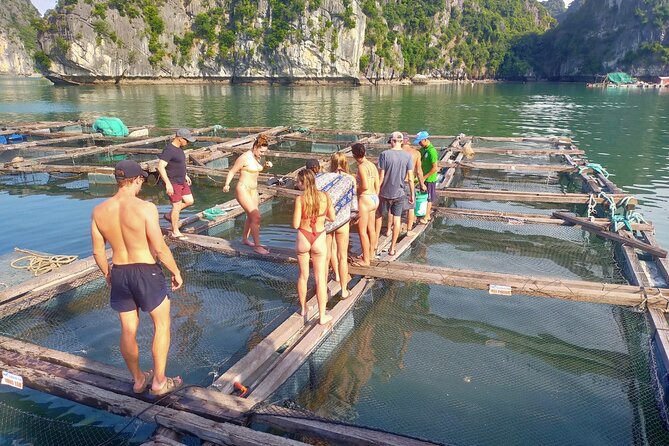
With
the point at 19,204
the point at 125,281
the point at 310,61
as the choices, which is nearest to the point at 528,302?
the point at 125,281

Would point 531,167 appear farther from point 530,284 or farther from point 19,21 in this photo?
point 19,21

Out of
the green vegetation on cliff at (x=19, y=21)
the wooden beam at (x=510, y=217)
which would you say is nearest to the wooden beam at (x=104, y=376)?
the wooden beam at (x=510, y=217)

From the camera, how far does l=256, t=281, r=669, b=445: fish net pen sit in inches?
183

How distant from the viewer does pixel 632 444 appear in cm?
450

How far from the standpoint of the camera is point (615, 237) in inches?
339

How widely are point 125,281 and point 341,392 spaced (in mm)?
2752

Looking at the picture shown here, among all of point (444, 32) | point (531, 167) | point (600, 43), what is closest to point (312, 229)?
point (531, 167)

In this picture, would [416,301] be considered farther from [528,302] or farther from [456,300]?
[528,302]

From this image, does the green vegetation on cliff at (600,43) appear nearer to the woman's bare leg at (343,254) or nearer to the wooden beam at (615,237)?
the wooden beam at (615,237)

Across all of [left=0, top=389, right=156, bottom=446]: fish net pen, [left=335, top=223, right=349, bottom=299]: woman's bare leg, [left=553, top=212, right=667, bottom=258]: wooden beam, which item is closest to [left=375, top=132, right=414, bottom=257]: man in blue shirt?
[left=335, top=223, right=349, bottom=299]: woman's bare leg

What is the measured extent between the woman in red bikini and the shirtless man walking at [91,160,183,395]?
5.35 ft

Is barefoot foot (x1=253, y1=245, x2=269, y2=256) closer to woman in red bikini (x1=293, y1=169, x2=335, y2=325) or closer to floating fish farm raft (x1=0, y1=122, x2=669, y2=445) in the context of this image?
floating fish farm raft (x1=0, y1=122, x2=669, y2=445)

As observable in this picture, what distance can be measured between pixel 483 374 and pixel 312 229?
Result: 2819 millimetres

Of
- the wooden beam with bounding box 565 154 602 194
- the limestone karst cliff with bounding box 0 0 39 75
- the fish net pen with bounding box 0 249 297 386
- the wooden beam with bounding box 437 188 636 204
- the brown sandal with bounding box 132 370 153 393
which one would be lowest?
the fish net pen with bounding box 0 249 297 386
